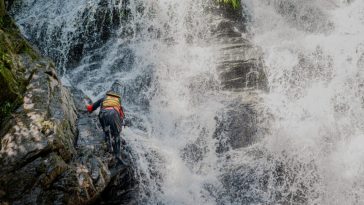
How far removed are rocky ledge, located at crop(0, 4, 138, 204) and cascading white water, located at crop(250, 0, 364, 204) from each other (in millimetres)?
5015

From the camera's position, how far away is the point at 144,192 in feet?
31.5

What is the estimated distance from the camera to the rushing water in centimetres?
1063

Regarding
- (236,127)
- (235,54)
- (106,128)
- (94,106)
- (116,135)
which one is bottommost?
(236,127)

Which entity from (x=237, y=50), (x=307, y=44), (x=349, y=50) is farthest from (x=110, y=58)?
(x=349, y=50)

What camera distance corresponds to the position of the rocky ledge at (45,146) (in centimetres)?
749

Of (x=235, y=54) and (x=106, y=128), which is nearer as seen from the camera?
(x=106, y=128)

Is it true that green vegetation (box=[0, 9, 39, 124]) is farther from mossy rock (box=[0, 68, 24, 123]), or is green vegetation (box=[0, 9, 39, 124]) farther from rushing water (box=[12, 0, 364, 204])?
rushing water (box=[12, 0, 364, 204])

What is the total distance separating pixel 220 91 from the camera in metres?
13.1

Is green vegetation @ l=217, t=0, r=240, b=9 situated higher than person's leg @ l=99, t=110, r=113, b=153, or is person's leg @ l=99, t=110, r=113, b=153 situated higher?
green vegetation @ l=217, t=0, r=240, b=9

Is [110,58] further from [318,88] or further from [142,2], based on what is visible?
[318,88]

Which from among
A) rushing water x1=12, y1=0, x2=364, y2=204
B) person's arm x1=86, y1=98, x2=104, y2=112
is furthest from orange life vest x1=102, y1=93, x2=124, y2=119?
rushing water x1=12, y1=0, x2=364, y2=204

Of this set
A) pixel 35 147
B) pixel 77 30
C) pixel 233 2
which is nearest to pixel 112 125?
pixel 35 147

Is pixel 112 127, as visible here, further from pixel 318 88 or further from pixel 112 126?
pixel 318 88

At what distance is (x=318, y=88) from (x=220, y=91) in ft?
10.5
